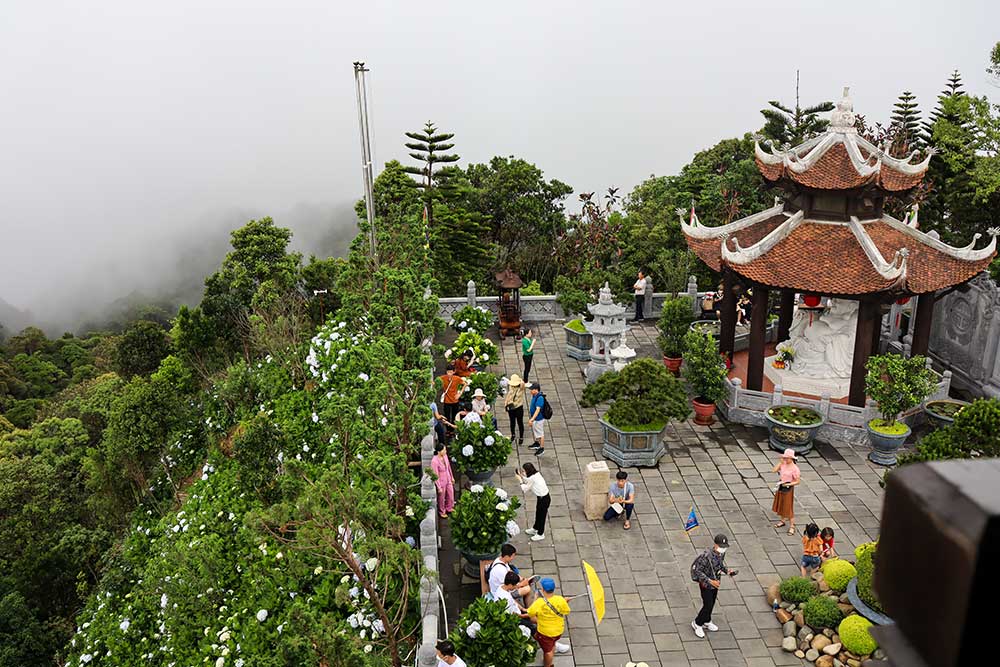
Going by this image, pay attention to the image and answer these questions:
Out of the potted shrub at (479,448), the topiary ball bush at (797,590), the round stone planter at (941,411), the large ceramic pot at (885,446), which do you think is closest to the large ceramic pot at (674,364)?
the large ceramic pot at (885,446)

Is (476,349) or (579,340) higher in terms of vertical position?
(476,349)

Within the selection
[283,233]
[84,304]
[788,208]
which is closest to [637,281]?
[788,208]

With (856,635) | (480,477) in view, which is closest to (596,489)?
(480,477)

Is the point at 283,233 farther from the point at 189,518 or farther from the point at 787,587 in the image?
the point at 787,587

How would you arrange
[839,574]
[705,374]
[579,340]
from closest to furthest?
[839,574]
[705,374]
[579,340]

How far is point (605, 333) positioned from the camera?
678 inches

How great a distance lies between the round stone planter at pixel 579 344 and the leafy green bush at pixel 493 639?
1126 cm

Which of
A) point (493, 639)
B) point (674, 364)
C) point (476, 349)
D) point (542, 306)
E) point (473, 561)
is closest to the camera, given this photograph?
point (493, 639)

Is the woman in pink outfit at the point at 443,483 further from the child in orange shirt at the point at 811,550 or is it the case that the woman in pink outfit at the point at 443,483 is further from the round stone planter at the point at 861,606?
the round stone planter at the point at 861,606

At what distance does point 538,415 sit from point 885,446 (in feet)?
20.5

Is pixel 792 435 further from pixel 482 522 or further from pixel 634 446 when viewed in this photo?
pixel 482 522

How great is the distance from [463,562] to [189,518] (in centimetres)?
665

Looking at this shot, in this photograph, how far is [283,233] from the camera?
26234 mm

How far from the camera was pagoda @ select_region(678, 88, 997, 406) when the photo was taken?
1489 centimetres
